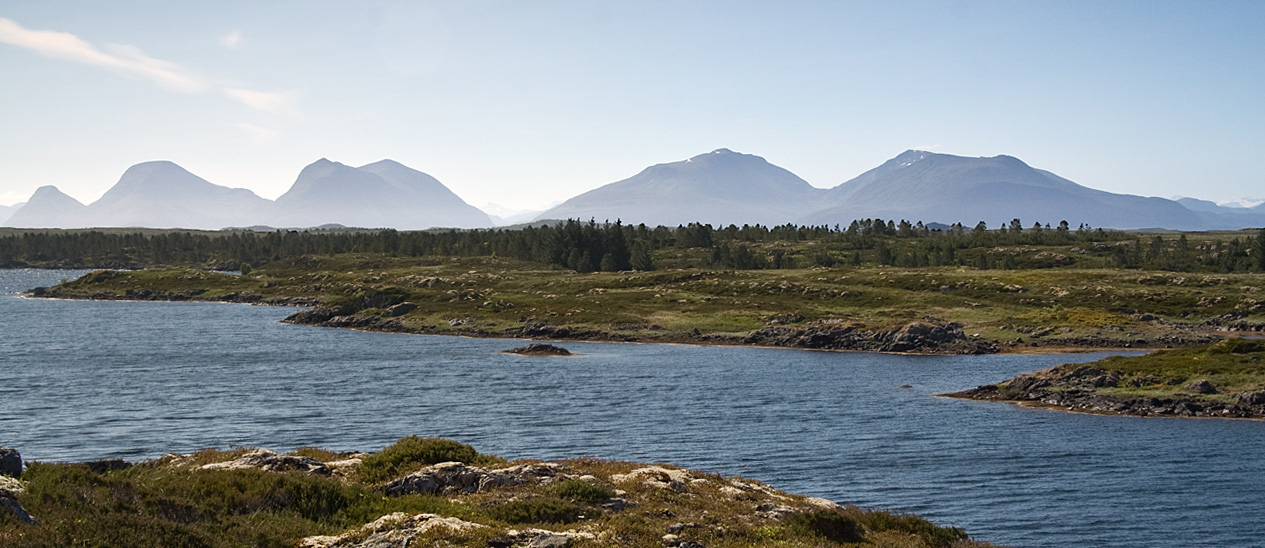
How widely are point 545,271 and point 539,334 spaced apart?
6446 cm

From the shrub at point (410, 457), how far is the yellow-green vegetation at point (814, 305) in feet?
291

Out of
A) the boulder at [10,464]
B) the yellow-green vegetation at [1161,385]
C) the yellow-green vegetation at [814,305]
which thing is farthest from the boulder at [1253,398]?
the boulder at [10,464]

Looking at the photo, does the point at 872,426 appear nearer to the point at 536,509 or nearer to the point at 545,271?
the point at 536,509

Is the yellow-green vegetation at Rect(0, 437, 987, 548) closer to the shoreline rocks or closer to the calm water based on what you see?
the calm water

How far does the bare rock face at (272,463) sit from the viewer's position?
1227 inches

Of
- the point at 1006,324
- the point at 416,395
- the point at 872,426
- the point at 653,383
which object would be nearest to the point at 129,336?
the point at 416,395

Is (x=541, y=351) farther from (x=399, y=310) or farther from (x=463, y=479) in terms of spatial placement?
(x=463, y=479)

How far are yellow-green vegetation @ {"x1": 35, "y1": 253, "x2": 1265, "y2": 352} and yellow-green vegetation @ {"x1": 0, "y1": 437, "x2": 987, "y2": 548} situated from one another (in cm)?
8818

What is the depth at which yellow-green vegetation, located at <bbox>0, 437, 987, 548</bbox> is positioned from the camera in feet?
74.2

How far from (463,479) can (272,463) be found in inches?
259

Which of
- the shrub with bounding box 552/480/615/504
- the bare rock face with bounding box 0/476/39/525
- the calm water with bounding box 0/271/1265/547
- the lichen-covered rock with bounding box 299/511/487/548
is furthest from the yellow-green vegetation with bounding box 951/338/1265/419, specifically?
the bare rock face with bounding box 0/476/39/525

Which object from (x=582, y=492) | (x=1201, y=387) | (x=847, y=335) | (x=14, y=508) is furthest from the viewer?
(x=847, y=335)

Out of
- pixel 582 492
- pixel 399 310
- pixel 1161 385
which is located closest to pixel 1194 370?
pixel 1161 385

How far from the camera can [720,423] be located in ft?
219
